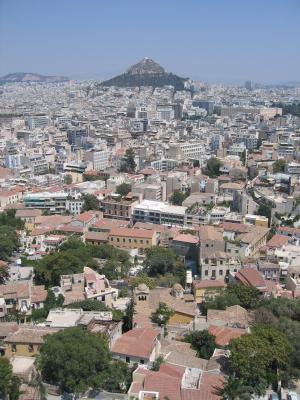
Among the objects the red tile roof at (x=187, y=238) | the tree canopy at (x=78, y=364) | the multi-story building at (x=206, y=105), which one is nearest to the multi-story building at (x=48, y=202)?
the red tile roof at (x=187, y=238)

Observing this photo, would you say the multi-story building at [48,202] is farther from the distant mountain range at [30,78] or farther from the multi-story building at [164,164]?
the distant mountain range at [30,78]

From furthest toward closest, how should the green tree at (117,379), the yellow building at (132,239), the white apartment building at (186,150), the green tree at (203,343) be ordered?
the white apartment building at (186,150)
the yellow building at (132,239)
the green tree at (203,343)
the green tree at (117,379)

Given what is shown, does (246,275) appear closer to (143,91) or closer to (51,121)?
(51,121)

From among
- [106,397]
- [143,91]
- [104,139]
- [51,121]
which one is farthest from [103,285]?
[143,91]

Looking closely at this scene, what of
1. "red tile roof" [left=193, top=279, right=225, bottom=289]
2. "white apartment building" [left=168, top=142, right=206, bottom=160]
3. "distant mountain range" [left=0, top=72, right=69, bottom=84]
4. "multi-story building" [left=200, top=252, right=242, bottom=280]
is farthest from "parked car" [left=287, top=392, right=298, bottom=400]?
"distant mountain range" [left=0, top=72, right=69, bottom=84]

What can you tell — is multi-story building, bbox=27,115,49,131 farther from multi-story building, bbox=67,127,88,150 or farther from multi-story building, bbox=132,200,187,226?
multi-story building, bbox=132,200,187,226
